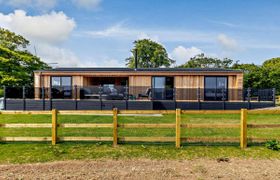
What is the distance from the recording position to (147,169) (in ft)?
16.2

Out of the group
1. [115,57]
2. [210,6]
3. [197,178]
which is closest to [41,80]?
[210,6]

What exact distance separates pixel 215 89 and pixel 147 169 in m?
14.7

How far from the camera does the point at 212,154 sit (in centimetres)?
611

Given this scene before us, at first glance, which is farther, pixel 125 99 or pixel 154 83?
pixel 154 83

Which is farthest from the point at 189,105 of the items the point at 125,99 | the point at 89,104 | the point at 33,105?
the point at 33,105

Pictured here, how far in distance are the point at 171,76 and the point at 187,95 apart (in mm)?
2466

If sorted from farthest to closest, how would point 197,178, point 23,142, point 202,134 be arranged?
point 202,134 → point 23,142 → point 197,178

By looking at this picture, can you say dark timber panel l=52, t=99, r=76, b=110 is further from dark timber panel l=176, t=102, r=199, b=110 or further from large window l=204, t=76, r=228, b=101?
large window l=204, t=76, r=228, b=101

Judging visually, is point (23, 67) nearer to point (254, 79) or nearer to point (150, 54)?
point (150, 54)

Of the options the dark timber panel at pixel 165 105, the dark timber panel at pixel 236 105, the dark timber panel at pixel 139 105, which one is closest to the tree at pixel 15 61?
the dark timber panel at pixel 139 105

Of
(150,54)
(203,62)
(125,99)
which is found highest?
(150,54)

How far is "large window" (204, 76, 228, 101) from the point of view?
59.8 feet

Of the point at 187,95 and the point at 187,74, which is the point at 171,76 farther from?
the point at 187,95

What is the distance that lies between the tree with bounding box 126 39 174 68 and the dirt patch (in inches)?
1572
